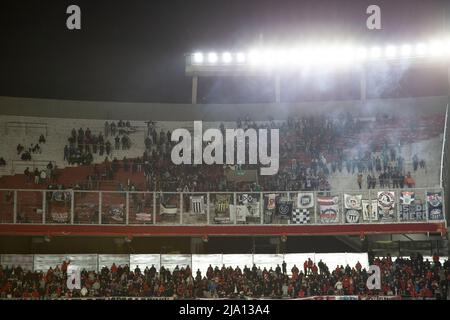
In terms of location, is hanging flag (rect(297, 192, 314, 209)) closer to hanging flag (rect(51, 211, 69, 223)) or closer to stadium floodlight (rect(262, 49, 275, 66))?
stadium floodlight (rect(262, 49, 275, 66))

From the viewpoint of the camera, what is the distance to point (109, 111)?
38.2 metres

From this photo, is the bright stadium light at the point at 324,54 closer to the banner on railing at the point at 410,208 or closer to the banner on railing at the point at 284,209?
the banner on railing at the point at 284,209

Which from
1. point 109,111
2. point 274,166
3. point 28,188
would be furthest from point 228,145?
point 28,188

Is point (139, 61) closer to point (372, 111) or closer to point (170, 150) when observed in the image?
point (170, 150)

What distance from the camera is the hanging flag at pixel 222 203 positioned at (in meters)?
32.3

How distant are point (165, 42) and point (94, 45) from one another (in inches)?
161

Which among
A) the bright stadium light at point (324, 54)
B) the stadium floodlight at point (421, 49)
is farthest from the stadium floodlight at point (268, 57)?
the stadium floodlight at point (421, 49)

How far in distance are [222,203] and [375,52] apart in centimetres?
1323

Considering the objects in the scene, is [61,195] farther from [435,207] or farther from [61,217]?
[435,207]

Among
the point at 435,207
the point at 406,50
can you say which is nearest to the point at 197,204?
the point at 435,207

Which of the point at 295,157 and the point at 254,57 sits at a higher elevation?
the point at 254,57

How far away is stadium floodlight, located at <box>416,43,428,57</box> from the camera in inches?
1530

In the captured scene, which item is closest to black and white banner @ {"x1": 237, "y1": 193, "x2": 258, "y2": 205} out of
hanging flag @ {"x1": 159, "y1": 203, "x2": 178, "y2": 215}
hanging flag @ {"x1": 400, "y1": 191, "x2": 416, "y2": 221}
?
hanging flag @ {"x1": 159, "y1": 203, "x2": 178, "y2": 215}

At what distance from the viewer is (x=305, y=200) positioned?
3212 centimetres
